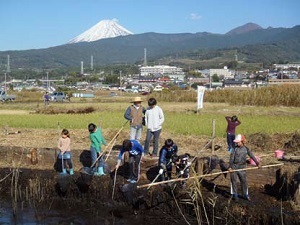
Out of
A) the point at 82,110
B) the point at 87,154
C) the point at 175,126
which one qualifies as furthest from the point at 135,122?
the point at 82,110

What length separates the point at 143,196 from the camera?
10.4 meters

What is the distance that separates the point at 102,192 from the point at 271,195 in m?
3.84

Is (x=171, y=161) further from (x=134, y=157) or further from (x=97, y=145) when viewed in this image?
(x=97, y=145)

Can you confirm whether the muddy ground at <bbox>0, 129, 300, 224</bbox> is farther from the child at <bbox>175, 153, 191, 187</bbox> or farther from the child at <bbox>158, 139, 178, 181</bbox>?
the child at <bbox>158, 139, 178, 181</bbox>

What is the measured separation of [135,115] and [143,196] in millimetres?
2845

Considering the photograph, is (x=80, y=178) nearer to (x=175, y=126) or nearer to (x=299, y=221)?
(x=299, y=221)

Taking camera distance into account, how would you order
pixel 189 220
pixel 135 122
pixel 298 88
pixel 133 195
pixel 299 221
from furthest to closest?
pixel 298 88, pixel 135 122, pixel 133 195, pixel 189 220, pixel 299 221

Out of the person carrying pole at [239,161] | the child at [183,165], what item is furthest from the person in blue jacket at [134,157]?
the person carrying pole at [239,161]

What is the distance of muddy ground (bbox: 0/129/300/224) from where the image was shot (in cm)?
927

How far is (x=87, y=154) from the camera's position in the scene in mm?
13586

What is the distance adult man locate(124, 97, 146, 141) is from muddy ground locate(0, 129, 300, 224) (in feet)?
2.93

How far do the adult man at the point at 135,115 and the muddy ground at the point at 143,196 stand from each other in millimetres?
892

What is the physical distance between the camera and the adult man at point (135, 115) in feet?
41.3

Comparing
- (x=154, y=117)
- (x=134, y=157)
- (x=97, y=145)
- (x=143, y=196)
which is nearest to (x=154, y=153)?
(x=154, y=117)
